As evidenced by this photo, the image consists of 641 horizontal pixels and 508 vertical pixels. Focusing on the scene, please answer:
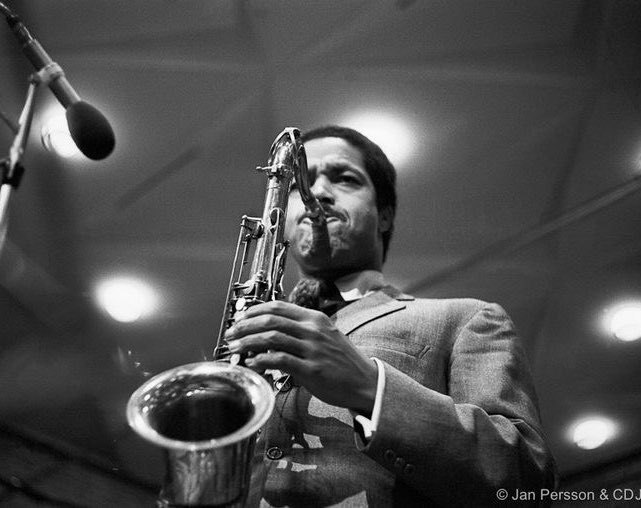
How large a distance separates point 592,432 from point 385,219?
2.76 m

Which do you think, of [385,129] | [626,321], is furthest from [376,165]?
[626,321]

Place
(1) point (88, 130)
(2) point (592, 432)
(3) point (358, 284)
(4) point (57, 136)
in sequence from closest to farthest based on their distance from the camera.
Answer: (1) point (88, 130), (3) point (358, 284), (4) point (57, 136), (2) point (592, 432)

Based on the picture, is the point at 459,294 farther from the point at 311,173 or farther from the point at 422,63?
the point at 311,173

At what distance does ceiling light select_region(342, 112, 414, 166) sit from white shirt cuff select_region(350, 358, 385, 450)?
2707 millimetres

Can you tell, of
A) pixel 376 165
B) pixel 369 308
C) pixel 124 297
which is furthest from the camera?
pixel 124 297

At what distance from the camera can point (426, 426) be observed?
65.2 inches

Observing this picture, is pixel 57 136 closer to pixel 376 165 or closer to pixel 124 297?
pixel 124 297

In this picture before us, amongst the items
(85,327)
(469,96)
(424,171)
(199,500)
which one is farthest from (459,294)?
(199,500)

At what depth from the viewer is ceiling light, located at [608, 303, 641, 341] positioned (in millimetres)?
4680

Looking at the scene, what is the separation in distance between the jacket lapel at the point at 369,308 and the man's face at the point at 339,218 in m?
0.23

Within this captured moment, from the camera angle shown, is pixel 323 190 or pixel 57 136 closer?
pixel 323 190

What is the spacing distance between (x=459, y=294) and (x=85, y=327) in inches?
103

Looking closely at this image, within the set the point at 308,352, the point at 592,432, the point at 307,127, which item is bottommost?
the point at 308,352

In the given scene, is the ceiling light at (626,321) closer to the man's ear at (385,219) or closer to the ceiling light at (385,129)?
the ceiling light at (385,129)
